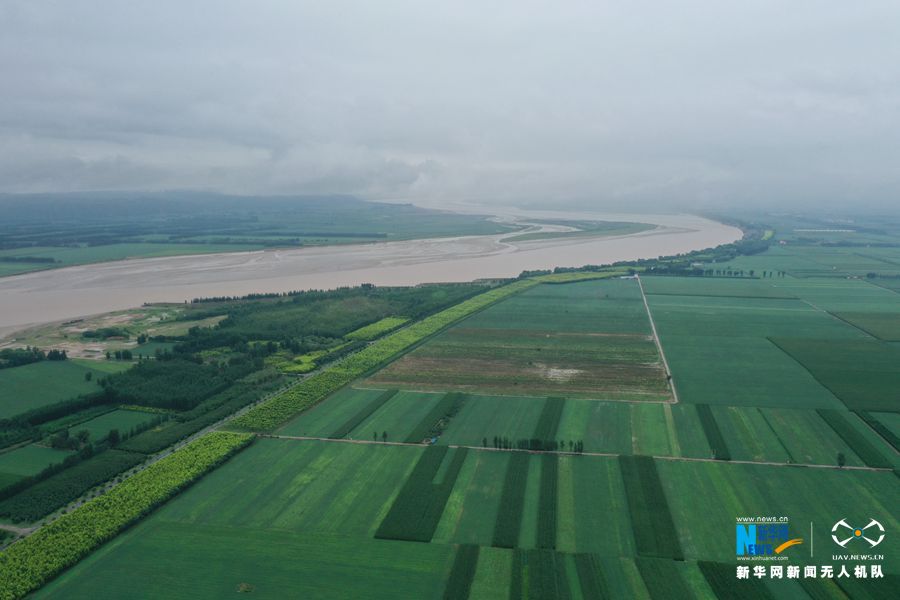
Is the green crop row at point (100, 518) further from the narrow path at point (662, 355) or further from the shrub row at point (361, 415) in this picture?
the narrow path at point (662, 355)

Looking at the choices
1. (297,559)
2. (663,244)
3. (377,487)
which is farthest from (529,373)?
(663,244)

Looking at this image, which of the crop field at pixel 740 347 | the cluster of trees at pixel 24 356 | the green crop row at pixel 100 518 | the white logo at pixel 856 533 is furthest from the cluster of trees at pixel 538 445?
the cluster of trees at pixel 24 356

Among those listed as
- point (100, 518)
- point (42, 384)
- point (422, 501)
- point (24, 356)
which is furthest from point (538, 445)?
point (24, 356)

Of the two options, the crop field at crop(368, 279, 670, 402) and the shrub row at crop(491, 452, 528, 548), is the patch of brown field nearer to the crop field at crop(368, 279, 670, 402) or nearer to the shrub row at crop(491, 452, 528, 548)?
the crop field at crop(368, 279, 670, 402)

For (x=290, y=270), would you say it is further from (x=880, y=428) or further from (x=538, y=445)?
(x=880, y=428)

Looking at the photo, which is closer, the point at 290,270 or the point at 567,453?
the point at 567,453

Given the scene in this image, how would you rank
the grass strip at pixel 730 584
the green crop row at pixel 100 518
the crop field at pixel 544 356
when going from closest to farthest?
the grass strip at pixel 730 584, the green crop row at pixel 100 518, the crop field at pixel 544 356
